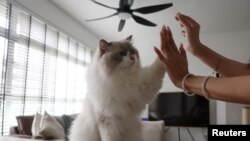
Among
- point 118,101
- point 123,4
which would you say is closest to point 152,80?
point 118,101

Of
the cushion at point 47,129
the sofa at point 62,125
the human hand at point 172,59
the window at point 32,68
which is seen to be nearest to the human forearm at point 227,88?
the human hand at point 172,59

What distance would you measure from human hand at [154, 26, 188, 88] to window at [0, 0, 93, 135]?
7.55 feet

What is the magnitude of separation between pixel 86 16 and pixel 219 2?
2539 mm

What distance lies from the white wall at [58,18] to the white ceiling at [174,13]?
4.3 inches

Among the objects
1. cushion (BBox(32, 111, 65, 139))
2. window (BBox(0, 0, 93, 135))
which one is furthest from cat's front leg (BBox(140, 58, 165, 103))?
window (BBox(0, 0, 93, 135))

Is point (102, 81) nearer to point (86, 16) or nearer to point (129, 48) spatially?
point (129, 48)

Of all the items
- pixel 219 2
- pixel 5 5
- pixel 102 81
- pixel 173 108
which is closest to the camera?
pixel 102 81

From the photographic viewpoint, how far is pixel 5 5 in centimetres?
335

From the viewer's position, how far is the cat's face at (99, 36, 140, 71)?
1.32 m

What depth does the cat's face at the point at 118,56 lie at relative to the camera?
1.32m

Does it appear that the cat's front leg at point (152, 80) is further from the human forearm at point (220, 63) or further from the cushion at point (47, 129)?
the cushion at point (47, 129)

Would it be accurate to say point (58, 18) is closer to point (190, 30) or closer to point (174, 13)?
point (174, 13)

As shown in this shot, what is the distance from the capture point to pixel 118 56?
137 centimetres

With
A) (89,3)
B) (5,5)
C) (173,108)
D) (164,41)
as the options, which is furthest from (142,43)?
(164,41)
